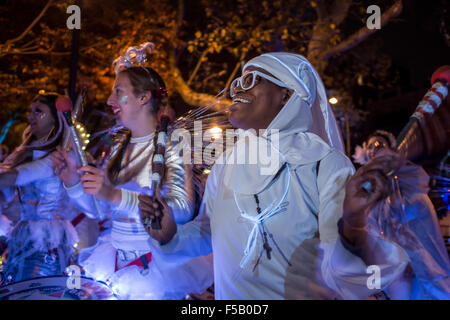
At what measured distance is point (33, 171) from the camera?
3803mm

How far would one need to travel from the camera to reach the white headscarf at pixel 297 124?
7.14ft

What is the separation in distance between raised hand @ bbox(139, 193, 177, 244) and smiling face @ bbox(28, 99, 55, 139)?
8.36 ft

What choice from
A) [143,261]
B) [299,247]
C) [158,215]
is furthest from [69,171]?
[299,247]

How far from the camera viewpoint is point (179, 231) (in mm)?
2359

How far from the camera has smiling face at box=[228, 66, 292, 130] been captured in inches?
97.7

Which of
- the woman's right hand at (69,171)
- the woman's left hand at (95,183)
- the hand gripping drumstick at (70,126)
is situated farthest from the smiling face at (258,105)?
the woman's right hand at (69,171)

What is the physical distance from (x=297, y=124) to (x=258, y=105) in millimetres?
294

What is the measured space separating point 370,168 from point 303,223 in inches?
22.3

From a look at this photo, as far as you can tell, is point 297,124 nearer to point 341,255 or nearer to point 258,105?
point 258,105

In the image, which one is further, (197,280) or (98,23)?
(98,23)

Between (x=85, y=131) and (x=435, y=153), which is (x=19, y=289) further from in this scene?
(x=435, y=153)

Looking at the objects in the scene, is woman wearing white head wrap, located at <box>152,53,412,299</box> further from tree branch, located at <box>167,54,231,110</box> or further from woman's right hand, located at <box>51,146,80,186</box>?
tree branch, located at <box>167,54,231,110</box>

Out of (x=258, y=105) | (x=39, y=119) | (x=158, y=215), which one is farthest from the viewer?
(x=39, y=119)
